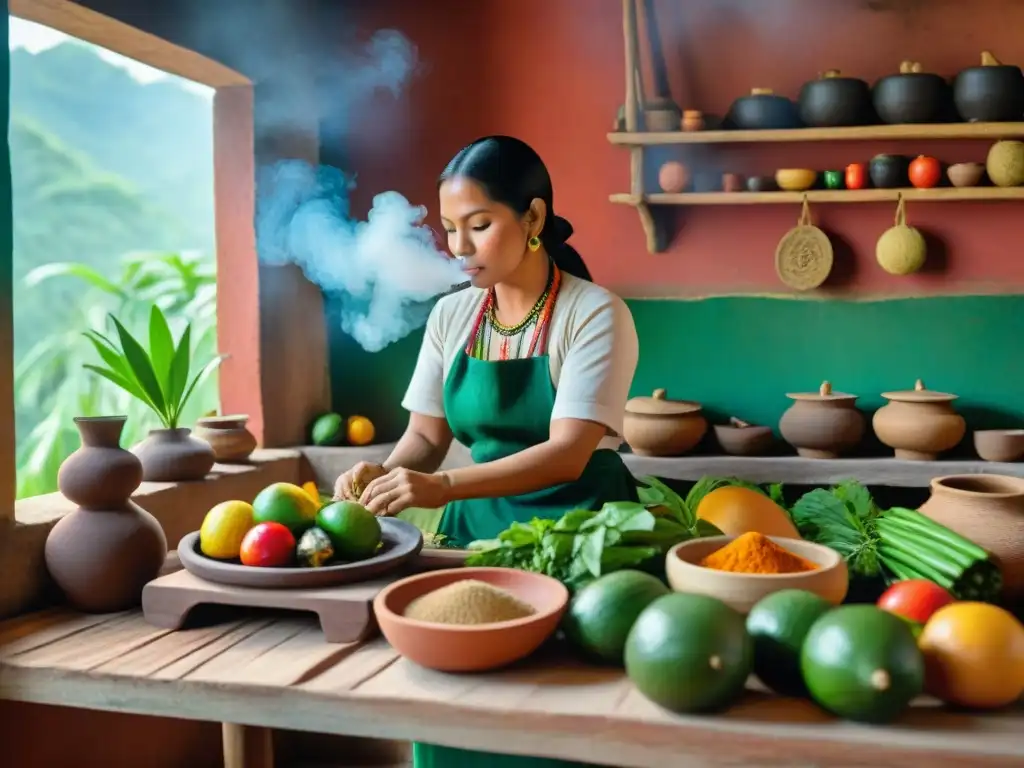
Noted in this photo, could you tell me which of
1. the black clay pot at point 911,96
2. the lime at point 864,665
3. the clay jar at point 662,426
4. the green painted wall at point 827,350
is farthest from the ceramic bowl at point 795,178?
the lime at point 864,665

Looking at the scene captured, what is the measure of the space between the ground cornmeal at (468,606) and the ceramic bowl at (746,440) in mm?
2604

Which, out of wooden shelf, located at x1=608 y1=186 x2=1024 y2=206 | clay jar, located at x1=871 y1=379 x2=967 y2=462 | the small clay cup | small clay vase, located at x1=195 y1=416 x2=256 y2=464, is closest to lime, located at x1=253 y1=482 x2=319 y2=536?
small clay vase, located at x1=195 y1=416 x2=256 y2=464

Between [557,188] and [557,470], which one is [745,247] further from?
[557,470]

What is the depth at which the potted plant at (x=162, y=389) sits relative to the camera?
2.50 m

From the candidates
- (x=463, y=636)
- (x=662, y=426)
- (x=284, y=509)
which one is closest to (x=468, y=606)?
(x=463, y=636)

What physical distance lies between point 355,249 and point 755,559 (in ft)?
9.62

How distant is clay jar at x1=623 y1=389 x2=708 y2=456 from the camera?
3.81 meters

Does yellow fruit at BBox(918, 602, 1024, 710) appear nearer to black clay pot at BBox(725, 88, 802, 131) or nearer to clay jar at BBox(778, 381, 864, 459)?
clay jar at BBox(778, 381, 864, 459)

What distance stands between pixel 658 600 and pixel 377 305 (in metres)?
3.10

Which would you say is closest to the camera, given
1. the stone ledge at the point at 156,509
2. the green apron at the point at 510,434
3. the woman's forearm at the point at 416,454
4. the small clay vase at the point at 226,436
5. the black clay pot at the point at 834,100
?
the stone ledge at the point at 156,509

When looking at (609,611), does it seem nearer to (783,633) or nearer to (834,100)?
(783,633)

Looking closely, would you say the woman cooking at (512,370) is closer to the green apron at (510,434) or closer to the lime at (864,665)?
the green apron at (510,434)

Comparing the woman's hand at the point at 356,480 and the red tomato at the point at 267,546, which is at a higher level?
the woman's hand at the point at 356,480

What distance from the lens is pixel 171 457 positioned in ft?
8.86
